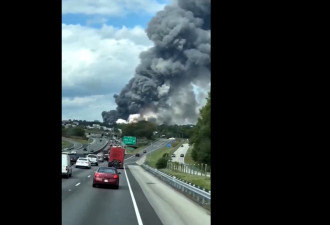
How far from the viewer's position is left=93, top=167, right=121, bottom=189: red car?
1941cm

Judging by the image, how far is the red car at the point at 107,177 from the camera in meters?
19.4

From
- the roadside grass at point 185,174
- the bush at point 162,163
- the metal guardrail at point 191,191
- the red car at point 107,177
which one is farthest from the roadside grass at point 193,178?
the red car at point 107,177

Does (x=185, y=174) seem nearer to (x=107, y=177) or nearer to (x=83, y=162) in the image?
(x=107, y=177)

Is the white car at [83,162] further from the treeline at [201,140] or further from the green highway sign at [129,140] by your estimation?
the green highway sign at [129,140]

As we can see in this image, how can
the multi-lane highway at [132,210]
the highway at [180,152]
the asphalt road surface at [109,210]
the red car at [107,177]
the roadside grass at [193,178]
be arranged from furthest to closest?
1. the red car at [107,177]
2. the roadside grass at [193,178]
3. the highway at [180,152]
4. the asphalt road surface at [109,210]
5. the multi-lane highway at [132,210]

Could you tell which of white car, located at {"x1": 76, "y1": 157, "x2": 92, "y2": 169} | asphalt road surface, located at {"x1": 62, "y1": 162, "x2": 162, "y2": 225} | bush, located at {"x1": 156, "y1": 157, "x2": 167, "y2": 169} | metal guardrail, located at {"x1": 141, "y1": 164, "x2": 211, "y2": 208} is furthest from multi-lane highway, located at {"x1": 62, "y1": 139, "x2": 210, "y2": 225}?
white car, located at {"x1": 76, "y1": 157, "x2": 92, "y2": 169}

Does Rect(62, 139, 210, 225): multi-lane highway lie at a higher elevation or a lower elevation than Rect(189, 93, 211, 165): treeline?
lower

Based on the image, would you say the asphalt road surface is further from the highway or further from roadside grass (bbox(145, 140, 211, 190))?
the highway

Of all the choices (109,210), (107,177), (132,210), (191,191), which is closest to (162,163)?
(107,177)
